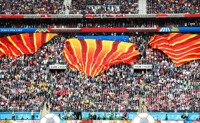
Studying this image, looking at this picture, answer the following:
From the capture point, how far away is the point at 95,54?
57.4 m

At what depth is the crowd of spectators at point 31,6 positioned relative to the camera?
193 ft

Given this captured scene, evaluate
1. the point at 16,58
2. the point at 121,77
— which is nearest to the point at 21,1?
the point at 16,58

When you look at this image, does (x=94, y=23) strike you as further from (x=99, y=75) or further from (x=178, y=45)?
(x=178, y=45)

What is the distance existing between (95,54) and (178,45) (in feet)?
29.6

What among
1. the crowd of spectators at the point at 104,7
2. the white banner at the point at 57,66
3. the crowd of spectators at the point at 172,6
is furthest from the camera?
the crowd of spectators at the point at 104,7

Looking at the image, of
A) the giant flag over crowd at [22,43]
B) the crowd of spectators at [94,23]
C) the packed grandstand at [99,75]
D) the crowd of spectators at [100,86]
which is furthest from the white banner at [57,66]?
the crowd of spectators at [94,23]

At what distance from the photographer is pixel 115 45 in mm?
58000

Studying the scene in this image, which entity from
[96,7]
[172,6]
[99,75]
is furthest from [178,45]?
[96,7]

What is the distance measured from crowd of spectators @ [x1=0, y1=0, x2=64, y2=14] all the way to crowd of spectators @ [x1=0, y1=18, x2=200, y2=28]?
1122mm

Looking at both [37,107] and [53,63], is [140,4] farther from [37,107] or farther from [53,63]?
[37,107]

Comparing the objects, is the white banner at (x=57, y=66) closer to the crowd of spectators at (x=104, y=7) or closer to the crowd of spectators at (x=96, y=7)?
the crowd of spectators at (x=96, y=7)

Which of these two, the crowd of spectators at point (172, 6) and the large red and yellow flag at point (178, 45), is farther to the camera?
the crowd of spectators at point (172, 6)

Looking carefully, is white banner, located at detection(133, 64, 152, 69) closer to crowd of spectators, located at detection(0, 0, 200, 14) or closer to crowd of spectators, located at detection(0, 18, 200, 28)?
crowd of spectators, located at detection(0, 18, 200, 28)

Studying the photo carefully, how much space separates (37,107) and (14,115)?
2.23m
